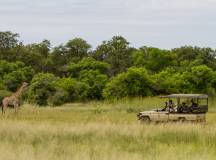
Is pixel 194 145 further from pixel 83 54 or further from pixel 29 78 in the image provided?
pixel 83 54

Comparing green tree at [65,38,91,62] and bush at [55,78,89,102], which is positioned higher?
green tree at [65,38,91,62]

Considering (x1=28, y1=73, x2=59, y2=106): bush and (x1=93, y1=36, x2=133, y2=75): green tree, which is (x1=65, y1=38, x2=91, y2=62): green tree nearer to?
(x1=93, y1=36, x2=133, y2=75): green tree

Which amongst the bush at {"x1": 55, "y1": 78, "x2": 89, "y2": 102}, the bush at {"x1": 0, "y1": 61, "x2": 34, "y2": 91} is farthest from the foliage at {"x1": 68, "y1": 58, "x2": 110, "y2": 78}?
the bush at {"x1": 55, "y1": 78, "x2": 89, "y2": 102}

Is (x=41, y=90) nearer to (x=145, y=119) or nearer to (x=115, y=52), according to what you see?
(x=145, y=119)

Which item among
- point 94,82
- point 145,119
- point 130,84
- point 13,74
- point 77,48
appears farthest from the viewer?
point 77,48

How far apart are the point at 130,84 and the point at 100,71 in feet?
39.9

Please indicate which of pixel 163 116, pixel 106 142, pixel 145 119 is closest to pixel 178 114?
pixel 163 116

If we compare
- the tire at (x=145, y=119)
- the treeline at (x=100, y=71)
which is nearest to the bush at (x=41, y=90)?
the treeline at (x=100, y=71)

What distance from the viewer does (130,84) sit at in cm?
4625

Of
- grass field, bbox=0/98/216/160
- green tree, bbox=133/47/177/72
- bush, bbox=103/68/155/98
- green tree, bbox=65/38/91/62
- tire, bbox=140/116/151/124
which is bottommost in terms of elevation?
grass field, bbox=0/98/216/160

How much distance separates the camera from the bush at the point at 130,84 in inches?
1801

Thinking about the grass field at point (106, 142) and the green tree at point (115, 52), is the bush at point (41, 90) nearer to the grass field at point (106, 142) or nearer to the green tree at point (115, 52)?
the green tree at point (115, 52)

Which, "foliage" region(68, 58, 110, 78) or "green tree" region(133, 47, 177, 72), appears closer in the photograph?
"foliage" region(68, 58, 110, 78)

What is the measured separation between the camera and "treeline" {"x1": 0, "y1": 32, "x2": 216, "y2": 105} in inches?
1817
